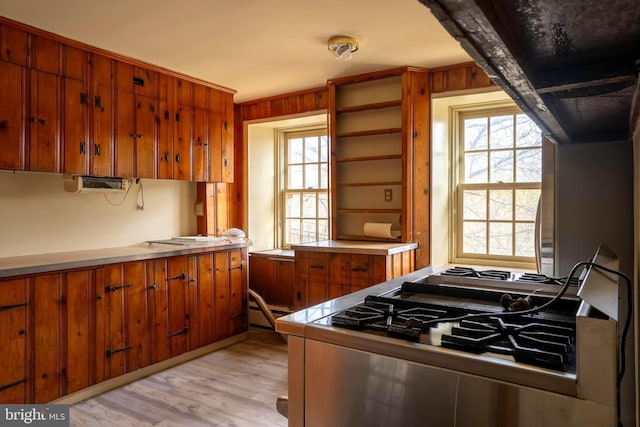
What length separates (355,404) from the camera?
102 cm

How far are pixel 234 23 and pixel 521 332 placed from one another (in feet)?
8.04

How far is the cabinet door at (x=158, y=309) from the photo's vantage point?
122 inches

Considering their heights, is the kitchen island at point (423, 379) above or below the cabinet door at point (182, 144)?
below

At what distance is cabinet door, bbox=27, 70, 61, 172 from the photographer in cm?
267

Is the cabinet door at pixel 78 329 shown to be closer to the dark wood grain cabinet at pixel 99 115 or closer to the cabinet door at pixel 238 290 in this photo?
the dark wood grain cabinet at pixel 99 115

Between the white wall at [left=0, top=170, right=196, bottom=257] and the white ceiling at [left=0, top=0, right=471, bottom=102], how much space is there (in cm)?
112

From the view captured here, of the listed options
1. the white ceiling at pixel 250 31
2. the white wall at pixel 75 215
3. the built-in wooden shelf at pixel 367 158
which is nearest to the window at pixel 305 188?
the built-in wooden shelf at pixel 367 158

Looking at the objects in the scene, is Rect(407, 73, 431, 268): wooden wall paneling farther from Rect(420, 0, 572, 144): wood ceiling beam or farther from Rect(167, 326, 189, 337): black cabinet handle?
Rect(420, 0, 572, 144): wood ceiling beam

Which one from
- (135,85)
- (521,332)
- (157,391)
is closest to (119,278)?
(157,391)

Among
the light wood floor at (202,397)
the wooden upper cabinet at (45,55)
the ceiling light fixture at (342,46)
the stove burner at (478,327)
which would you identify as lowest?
the light wood floor at (202,397)

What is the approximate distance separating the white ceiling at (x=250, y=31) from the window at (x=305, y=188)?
3.66 ft

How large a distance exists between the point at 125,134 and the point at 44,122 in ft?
1.90

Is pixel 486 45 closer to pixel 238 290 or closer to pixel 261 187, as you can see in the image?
pixel 238 290

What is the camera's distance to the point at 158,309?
10.4 feet
